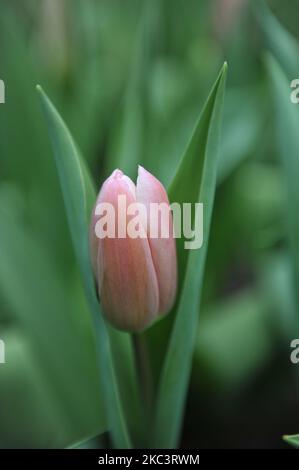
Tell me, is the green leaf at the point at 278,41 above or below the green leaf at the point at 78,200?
above

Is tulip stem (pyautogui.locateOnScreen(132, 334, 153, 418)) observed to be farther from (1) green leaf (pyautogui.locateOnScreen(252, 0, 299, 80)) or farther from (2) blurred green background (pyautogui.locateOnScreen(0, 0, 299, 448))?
(1) green leaf (pyautogui.locateOnScreen(252, 0, 299, 80))

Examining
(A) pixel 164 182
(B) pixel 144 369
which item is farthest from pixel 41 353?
(A) pixel 164 182

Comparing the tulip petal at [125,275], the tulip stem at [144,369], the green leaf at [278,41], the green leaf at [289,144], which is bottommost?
the tulip stem at [144,369]

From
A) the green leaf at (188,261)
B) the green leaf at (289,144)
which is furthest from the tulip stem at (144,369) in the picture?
the green leaf at (289,144)

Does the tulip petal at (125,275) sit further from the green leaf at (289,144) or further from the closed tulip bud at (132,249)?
the green leaf at (289,144)

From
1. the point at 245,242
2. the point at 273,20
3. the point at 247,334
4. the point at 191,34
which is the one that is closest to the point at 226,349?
the point at 247,334

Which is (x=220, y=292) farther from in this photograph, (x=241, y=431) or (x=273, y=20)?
(x=273, y=20)

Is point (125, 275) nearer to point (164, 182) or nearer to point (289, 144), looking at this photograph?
point (289, 144)
